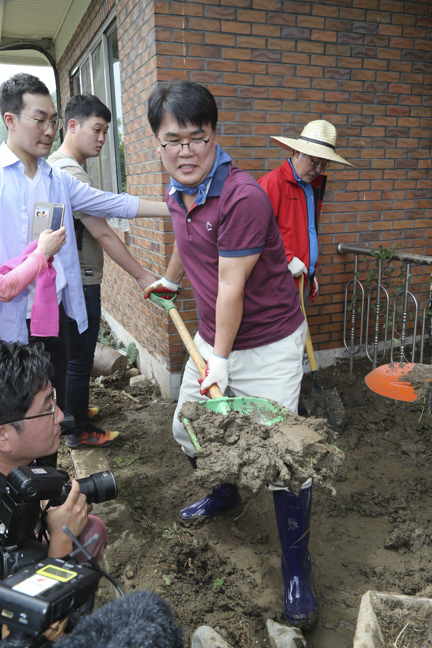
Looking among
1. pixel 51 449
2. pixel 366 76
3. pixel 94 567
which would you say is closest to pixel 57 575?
pixel 94 567

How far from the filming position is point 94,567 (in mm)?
1252

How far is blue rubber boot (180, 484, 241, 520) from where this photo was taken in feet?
8.49

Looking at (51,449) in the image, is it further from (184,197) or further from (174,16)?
(174,16)

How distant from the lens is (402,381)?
3301 mm

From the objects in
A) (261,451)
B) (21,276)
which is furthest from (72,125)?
(261,451)

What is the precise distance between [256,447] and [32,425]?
741 millimetres

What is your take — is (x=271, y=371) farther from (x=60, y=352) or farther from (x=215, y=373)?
(x=60, y=352)

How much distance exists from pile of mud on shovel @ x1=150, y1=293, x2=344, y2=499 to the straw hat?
76.1 inches

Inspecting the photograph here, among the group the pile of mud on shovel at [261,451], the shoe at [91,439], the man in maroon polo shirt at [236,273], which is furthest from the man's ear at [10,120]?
the shoe at [91,439]

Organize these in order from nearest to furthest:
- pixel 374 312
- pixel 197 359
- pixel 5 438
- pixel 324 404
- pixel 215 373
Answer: pixel 5 438 → pixel 215 373 → pixel 197 359 → pixel 324 404 → pixel 374 312

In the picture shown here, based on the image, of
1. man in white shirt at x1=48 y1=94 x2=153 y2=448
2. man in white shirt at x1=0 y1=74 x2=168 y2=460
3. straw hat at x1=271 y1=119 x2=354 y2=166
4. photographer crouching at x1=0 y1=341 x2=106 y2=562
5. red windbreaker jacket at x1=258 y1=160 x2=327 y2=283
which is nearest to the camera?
photographer crouching at x1=0 y1=341 x2=106 y2=562

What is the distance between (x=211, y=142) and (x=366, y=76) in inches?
106

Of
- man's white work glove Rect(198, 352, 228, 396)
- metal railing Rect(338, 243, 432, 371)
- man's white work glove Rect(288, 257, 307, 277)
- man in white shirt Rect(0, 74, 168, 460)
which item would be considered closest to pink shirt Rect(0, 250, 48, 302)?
man in white shirt Rect(0, 74, 168, 460)

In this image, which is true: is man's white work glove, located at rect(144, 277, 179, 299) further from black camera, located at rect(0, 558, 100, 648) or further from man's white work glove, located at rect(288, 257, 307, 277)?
black camera, located at rect(0, 558, 100, 648)
